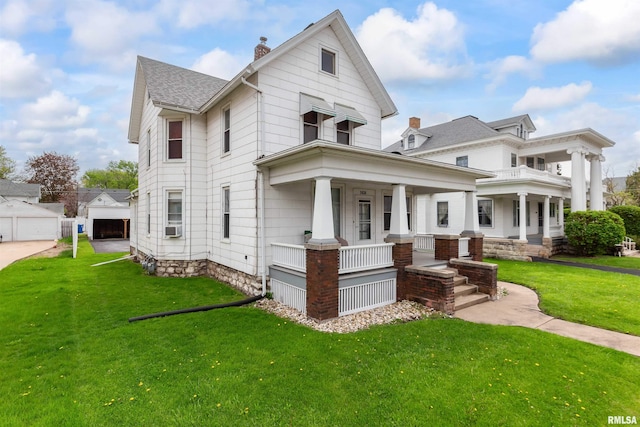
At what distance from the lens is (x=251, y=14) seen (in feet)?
36.4

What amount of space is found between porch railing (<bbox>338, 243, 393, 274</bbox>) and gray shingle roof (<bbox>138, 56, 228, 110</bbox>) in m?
7.79

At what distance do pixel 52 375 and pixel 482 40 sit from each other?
1558 centimetres

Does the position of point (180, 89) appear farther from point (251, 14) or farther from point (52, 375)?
point (52, 375)

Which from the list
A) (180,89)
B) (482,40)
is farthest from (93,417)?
(482,40)

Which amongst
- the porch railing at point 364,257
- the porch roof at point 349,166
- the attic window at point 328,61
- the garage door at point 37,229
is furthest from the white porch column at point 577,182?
the garage door at point 37,229

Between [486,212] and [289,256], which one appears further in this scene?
[486,212]

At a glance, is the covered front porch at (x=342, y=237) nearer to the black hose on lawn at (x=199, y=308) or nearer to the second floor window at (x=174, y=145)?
the black hose on lawn at (x=199, y=308)

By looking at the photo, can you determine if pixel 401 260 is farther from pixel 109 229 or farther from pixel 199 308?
pixel 109 229

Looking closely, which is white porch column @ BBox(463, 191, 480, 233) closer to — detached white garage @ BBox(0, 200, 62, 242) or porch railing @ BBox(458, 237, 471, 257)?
porch railing @ BBox(458, 237, 471, 257)

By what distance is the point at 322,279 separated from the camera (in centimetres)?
657

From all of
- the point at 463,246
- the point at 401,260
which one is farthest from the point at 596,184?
the point at 401,260

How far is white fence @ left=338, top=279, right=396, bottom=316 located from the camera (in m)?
7.15

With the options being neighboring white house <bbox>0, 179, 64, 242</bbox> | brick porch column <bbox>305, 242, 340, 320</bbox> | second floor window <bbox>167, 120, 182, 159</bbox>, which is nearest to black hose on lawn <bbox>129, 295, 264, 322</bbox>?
brick porch column <bbox>305, 242, 340, 320</bbox>

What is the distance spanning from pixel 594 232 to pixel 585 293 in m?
10.2
